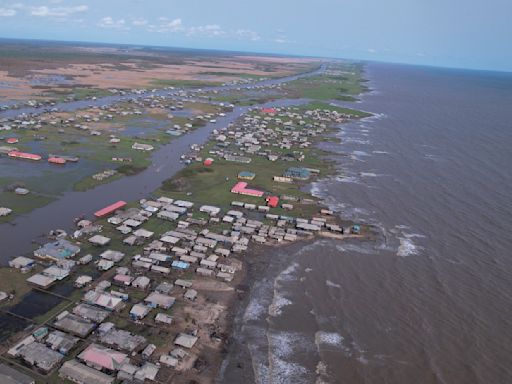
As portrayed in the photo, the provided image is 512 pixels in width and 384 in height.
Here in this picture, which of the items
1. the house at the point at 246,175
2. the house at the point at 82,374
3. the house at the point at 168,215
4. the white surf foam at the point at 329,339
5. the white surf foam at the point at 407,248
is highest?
the house at the point at 246,175

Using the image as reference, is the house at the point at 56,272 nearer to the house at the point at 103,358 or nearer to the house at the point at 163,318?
the house at the point at 103,358

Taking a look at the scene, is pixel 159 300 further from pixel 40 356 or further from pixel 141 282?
pixel 40 356

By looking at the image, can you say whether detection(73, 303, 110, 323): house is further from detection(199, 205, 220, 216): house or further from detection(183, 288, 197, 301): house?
detection(199, 205, 220, 216): house

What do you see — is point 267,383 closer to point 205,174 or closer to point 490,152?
point 205,174

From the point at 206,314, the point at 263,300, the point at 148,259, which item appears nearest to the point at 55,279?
the point at 148,259

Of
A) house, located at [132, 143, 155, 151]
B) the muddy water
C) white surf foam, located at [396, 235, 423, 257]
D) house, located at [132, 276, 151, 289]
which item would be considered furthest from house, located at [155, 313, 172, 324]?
house, located at [132, 143, 155, 151]

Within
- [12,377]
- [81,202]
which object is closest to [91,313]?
[12,377]

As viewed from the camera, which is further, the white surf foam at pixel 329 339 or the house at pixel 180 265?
the house at pixel 180 265

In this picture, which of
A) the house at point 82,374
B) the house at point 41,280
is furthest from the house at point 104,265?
the house at point 82,374
